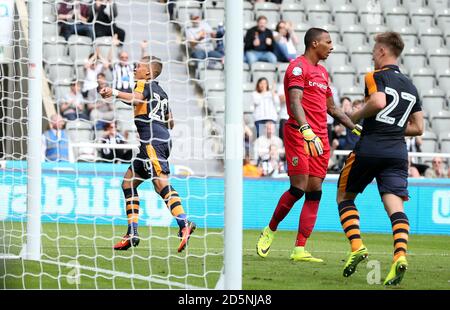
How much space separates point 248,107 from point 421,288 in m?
9.40

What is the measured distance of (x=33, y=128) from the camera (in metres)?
9.88

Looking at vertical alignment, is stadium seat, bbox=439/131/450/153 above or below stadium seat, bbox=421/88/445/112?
below

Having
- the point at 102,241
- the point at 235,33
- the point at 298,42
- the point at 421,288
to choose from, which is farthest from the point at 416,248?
the point at 298,42

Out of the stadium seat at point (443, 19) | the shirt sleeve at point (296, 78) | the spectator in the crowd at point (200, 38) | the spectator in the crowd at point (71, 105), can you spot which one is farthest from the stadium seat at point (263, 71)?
the shirt sleeve at point (296, 78)

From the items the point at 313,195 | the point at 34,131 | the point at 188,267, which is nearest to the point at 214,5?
the point at 313,195

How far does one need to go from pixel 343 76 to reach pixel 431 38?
2.60m

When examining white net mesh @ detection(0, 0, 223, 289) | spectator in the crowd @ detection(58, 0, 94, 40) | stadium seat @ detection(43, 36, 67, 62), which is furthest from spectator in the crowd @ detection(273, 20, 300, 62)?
stadium seat @ detection(43, 36, 67, 62)

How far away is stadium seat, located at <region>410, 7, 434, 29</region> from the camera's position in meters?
21.3

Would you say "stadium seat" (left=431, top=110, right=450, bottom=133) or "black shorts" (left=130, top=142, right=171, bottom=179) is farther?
"stadium seat" (left=431, top=110, right=450, bottom=133)

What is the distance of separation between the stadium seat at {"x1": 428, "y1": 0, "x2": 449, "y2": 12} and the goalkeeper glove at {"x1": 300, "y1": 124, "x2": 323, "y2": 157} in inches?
518

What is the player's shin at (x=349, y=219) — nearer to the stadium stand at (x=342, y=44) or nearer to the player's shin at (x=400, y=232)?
the player's shin at (x=400, y=232)

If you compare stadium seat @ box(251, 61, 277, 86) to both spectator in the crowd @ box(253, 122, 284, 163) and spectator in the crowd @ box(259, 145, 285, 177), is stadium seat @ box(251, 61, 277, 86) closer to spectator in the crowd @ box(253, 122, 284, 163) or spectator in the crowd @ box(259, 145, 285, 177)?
spectator in the crowd @ box(253, 122, 284, 163)

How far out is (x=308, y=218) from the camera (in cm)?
1013

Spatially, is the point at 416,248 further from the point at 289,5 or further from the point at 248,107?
the point at 289,5
